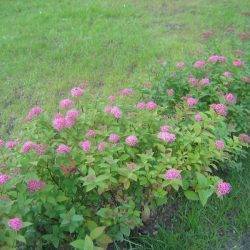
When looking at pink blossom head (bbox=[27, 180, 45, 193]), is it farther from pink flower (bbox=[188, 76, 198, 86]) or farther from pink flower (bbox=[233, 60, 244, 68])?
pink flower (bbox=[233, 60, 244, 68])

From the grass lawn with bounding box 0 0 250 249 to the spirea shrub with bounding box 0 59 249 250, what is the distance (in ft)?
1.34

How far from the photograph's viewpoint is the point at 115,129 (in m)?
3.08

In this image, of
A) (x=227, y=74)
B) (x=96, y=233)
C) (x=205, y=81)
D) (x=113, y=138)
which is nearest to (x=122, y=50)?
(x=227, y=74)

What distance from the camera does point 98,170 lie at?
281 centimetres

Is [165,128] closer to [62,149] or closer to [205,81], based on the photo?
[62,149]

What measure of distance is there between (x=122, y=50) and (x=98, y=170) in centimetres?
427

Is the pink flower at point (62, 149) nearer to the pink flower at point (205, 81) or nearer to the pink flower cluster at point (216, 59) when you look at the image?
the pink flower at point (205, 81)

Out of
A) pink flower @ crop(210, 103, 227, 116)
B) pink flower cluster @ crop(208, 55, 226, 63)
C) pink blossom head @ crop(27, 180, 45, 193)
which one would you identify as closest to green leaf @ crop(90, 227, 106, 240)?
pink blossom head @ crop(27, 180, 45, 193)

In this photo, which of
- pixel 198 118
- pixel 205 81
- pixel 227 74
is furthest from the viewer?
pixel 227 74

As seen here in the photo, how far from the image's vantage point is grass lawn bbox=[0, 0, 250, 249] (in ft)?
11.5

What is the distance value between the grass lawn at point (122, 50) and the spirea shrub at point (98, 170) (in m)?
0.41

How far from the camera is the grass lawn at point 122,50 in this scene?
3506 mm

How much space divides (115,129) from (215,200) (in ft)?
3.44

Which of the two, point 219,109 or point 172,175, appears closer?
point 172,175
